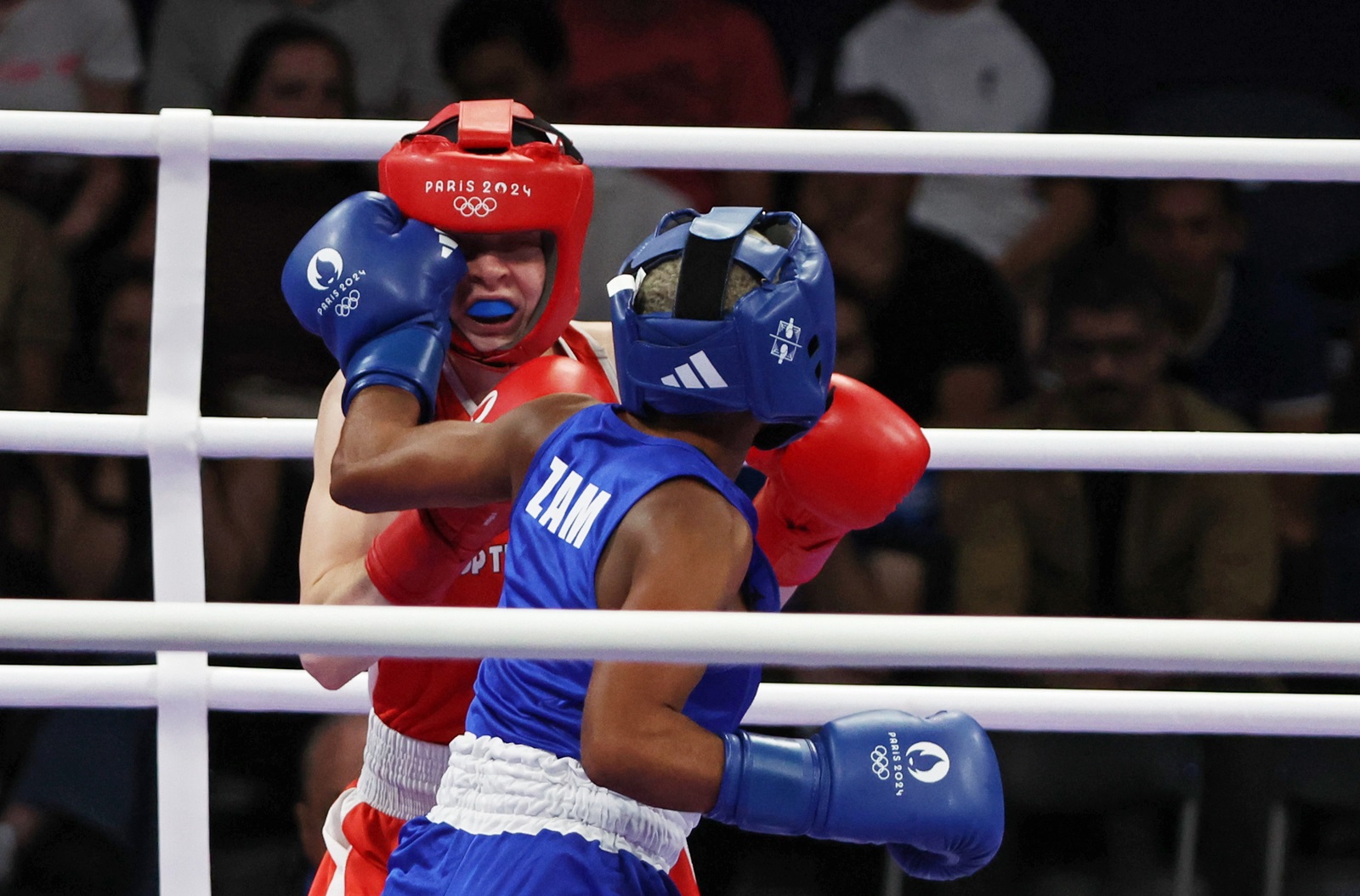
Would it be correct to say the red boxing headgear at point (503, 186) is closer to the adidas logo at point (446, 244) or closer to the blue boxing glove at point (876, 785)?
the adidas logo at point (446, 244)

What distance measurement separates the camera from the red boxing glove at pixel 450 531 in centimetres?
158

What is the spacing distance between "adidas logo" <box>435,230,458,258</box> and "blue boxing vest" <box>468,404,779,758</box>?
0.87ft

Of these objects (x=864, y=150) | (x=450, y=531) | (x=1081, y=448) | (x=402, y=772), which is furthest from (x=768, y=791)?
(x=864, y=150)

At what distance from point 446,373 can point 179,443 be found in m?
0.31

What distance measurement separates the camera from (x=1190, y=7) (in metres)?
3.42

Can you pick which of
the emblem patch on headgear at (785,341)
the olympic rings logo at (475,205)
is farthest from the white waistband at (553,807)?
the olympic rings logo at (475,205)

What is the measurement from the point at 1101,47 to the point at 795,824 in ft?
8.32

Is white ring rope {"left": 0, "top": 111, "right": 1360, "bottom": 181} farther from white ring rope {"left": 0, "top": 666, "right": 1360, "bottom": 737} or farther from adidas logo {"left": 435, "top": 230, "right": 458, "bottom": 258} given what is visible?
white ring rope {"left": 0, "top": 666, "right": 1360, "bottom": 737}

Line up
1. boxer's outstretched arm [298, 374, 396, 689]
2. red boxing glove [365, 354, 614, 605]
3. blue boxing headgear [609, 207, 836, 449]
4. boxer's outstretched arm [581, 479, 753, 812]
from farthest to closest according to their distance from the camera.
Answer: boxer's outstretched arm [298, 374, 396, 689] → red boxing glove [365, 354, 614, 605] → blue boxing headgear [609, 207, 836, 449] → boxer's outstretched arm [581, 479, 753, 812]

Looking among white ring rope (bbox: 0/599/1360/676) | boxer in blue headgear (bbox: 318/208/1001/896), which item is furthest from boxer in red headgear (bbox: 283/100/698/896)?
white ring rope (bbox: 0/599/1360/676)

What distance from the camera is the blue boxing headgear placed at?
136 cm

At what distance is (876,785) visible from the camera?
1.26 meters

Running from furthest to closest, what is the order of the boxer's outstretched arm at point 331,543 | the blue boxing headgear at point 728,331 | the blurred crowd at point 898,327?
1. the blurred crowd at point 898,327
2. the boxer's outstretched arm at point 331,543
3. the blue boxing headgear at point 728,331

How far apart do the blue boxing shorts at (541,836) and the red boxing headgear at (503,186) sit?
0.47 m
